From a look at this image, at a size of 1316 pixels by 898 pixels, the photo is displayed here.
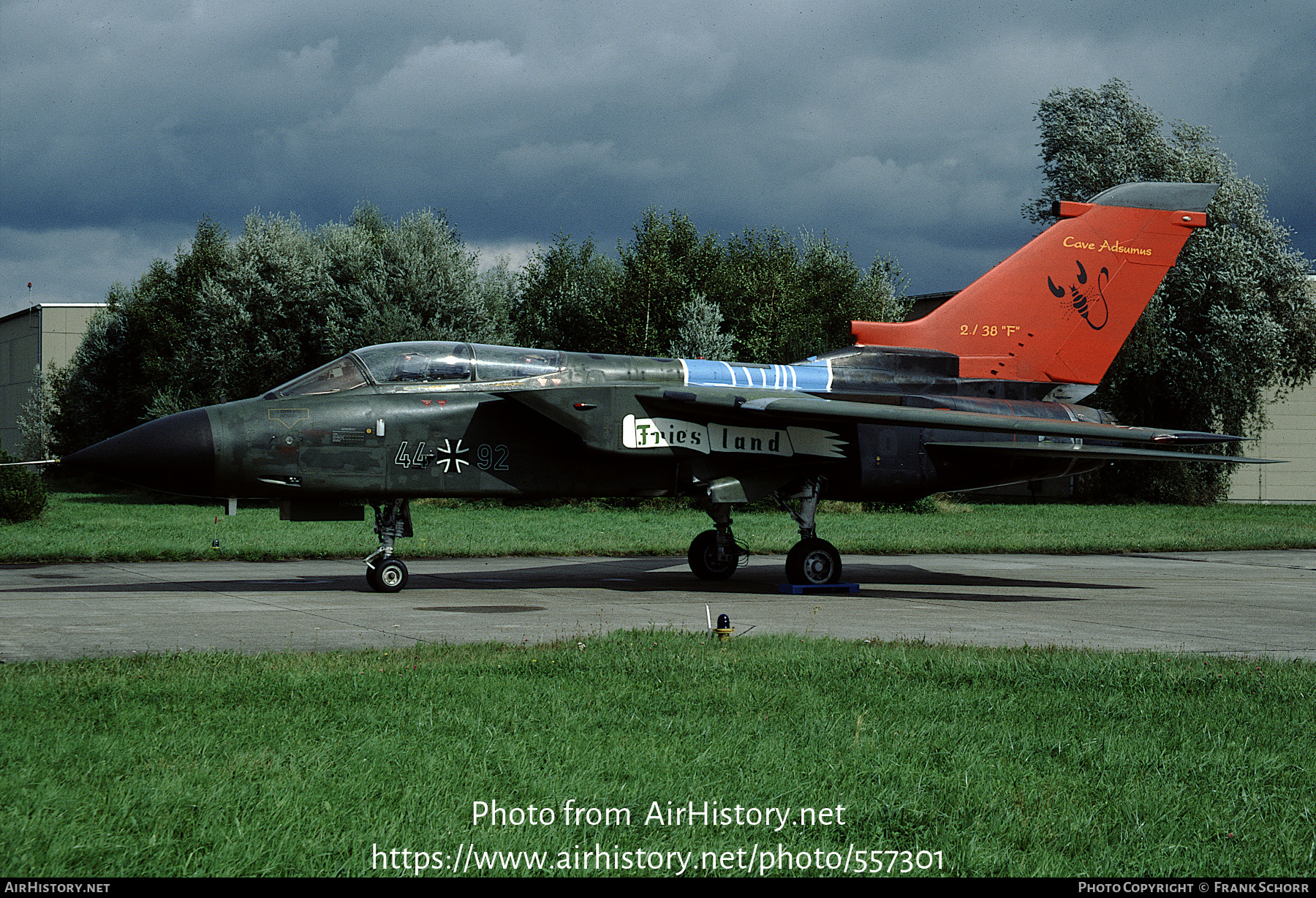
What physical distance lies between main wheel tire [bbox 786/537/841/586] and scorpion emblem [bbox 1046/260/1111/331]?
5476mm

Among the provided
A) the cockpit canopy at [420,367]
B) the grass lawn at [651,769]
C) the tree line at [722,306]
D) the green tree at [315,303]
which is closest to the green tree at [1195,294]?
the tree line at [722,306]

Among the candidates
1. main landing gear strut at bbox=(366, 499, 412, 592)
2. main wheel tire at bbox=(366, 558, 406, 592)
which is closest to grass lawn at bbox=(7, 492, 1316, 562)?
main landing gear strut at bbox=(366, 499, 412, 592)

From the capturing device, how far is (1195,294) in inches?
1591

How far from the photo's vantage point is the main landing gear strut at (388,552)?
42.1 ft

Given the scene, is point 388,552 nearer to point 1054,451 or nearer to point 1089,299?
point 1054,451

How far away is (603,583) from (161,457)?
588cm

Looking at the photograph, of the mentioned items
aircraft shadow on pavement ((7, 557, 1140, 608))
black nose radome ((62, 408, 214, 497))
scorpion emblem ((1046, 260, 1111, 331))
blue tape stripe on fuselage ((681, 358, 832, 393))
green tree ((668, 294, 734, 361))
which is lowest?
aircraft shadow on pavement ((7, 557, 1140, 608))

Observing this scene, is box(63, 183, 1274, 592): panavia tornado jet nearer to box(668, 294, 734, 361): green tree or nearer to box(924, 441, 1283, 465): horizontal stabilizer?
box(924, 441, 1283, 465): horizontal stabilizer

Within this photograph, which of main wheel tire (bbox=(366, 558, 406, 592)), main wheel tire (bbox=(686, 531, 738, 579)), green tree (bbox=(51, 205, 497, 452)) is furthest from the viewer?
green tree (bbox=(51, 205, 497, 452))

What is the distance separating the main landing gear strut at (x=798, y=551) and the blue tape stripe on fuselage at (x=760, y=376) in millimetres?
1343

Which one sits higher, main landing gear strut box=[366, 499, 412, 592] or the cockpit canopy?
the cockpit canopy

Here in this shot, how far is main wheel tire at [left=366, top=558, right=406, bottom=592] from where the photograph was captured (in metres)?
12.8

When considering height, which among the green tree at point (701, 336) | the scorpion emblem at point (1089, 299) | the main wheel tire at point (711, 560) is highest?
the green tree at point (701, 336)

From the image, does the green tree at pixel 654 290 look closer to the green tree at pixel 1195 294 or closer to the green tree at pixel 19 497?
the green tree at pixel 1195 294
